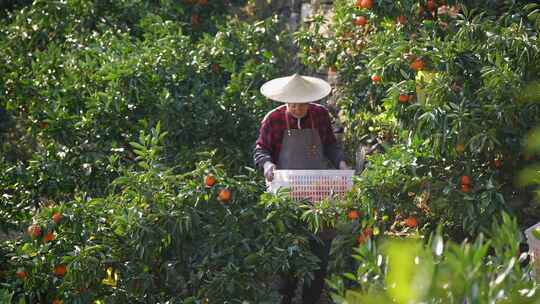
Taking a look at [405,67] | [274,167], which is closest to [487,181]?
[405,67]

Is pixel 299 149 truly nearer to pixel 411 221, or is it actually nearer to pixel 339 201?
pixel 339 201

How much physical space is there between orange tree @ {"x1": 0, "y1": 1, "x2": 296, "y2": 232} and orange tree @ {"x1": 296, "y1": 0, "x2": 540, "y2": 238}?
169cm

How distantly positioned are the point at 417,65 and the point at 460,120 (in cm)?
60

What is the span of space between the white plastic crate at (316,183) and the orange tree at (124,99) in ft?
4.60

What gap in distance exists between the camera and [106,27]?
9070mm

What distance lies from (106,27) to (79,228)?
11.7ft

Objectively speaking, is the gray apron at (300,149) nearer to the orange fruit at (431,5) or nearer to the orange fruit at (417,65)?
the orange fruit at (417,65)

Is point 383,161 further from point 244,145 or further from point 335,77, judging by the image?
point 335,77

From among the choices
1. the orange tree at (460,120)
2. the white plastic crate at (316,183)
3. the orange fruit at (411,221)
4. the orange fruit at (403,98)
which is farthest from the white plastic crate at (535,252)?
the white plastic crate at (316,183)

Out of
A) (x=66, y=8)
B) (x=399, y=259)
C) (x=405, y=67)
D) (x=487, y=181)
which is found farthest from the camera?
(x=66, y=8)

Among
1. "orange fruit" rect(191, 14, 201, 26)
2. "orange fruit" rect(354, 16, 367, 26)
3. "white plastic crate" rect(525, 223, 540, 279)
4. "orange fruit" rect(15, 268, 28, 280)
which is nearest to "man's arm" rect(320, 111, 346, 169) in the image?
"orange fruit" rect(354, 16, 367, 26)

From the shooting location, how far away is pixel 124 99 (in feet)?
25.3

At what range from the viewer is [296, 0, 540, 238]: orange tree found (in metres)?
5.70

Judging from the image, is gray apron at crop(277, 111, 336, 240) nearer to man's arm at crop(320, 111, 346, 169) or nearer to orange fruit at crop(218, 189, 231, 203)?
man's arm at crop(320, 111, 346, 169)
